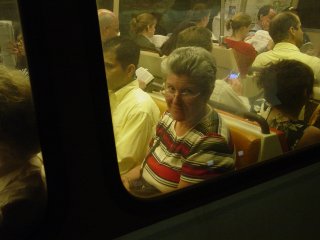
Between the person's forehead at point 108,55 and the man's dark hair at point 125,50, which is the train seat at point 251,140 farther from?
the person's forehead at point 108,55

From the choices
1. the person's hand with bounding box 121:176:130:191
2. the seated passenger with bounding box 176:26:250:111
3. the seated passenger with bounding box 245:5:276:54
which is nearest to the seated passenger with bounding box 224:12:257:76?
the seated passenger with bounding box 245:5:276:54

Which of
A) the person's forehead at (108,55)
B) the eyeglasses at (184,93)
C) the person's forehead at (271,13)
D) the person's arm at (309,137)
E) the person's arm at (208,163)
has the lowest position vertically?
the person's arm at (309,137)

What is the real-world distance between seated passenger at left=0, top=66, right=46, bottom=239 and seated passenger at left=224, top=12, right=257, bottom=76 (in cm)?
200

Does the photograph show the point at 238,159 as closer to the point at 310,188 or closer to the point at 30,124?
the point at 310,188

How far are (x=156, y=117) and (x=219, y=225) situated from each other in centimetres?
77

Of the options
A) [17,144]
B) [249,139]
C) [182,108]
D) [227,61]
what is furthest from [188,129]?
[227,61]

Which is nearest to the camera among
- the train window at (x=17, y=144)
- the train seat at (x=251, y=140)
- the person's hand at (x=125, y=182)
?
the train window at (x=17, y=144)

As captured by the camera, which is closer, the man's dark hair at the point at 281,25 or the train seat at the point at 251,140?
the train seat at the point at 251,140

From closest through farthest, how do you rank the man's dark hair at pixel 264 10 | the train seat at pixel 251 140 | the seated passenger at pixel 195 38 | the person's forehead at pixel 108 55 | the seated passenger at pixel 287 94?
1. the person's forehead at pixel 108 55
2. the train seat at pixel 251 140
3. the seated passenger at pixel 195 38
4. the seated passenger at pixel 287 94
5. the man's dark hair at pixel 264 10

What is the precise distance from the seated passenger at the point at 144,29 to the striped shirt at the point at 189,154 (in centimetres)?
47

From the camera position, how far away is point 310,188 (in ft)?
6.24

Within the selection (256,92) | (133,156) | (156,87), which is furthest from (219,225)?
(256,92)

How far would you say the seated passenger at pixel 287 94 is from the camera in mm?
2262

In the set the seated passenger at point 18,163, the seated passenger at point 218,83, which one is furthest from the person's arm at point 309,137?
the seated passenger at point 18,163
